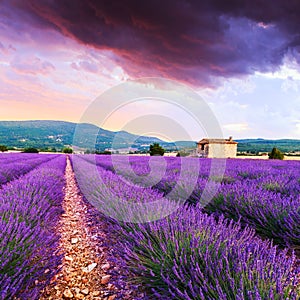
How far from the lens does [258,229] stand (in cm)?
248

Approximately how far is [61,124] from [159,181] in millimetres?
131733

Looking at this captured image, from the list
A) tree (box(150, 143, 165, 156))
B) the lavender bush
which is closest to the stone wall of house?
tree (box(150, 143, 165, 156))

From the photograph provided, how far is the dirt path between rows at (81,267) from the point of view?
1.68m

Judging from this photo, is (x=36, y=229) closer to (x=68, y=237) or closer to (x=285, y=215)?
(x=68, y=237)

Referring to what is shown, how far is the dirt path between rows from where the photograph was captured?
1677 mm

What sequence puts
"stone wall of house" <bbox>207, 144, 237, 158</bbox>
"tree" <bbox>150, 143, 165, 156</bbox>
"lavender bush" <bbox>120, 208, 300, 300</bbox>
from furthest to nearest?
"stone wall of house" <bbox>207, 144, 237, 158</bbox> → "tree" <bbox>150, 143, 165, 156</bbox> → "lavender bush" <bbox>120, 208, 300, 300</bbox>

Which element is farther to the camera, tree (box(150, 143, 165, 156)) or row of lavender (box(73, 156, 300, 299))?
tree (box(150, 143, 165, 156))

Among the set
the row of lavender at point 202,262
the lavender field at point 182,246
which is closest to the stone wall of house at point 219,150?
the lavender field at point 182,246

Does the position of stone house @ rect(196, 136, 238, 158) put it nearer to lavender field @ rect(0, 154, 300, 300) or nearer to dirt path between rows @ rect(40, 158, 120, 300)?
lavender field @ rect(0, 154, 300, 300)

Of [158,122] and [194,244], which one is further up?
[158,122]

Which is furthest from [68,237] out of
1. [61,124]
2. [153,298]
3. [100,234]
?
[61,124]

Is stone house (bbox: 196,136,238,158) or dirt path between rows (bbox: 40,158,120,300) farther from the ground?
stone house (bbox: 196,136,238,158)

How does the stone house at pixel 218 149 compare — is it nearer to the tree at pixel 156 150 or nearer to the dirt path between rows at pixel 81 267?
the tree at pixel 156 150

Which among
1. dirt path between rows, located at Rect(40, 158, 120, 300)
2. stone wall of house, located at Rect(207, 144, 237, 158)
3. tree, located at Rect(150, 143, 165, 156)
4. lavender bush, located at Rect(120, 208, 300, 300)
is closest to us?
lavender bush, located at Rect(120, 208, 300, 300)
